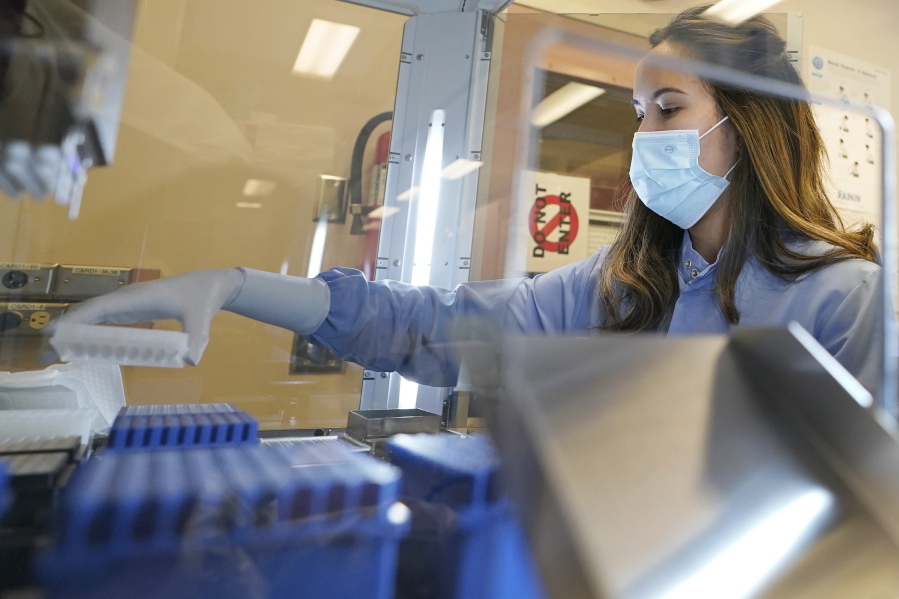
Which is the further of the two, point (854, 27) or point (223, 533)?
point (854, 27)

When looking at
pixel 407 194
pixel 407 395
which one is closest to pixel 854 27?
pixel 407 194

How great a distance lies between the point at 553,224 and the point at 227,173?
1240mm

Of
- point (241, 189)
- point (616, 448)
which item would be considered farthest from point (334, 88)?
point (616, 448)

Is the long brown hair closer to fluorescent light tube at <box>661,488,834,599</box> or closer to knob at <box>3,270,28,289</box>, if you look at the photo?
fluorescent light tube at <box>661,488,834,599</box>

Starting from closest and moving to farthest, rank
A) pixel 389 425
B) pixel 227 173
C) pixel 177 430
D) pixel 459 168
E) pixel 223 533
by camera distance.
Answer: pixel 223 533 → pixel 177 430 → pixel 389 425 → pixel 227 173 → pixel 459 168

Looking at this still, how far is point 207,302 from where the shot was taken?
0.68 metres

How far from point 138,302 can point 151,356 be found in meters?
0.19

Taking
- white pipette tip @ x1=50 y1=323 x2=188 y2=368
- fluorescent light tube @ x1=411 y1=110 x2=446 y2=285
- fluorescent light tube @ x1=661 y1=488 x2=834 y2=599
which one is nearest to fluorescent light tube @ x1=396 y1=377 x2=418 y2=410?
fluorescent light tube @ x1=411 y1=110 x2=446 y2=285

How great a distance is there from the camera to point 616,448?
0.43 meters

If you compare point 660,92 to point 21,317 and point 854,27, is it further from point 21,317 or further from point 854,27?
point 854,27

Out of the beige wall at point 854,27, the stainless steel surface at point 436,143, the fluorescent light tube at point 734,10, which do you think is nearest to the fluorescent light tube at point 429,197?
the stainless steel surface at point 436,143

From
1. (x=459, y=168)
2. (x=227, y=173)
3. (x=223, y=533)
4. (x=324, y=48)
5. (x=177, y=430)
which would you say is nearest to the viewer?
(x=223, y=533)

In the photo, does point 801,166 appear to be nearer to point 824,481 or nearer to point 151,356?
point 824,481

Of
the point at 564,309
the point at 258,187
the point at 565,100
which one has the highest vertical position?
the point at 565,100
